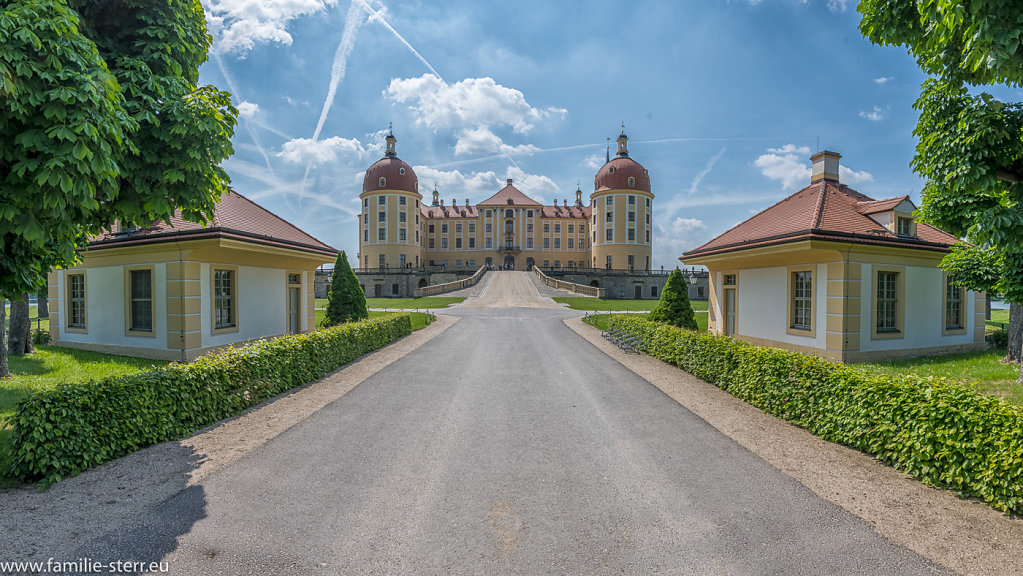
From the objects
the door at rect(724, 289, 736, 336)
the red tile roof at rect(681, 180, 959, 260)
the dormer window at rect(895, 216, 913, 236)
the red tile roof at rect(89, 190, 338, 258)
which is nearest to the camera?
the red tile roof at rect(89, 190, 338, 258)

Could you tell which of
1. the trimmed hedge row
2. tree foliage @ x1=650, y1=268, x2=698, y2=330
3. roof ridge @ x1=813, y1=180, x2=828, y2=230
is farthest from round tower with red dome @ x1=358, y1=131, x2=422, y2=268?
the trimmed hedge row

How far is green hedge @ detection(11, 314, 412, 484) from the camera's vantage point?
522 centimetres

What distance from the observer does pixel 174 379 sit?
700 centimetres

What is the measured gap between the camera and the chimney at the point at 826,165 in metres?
18.2

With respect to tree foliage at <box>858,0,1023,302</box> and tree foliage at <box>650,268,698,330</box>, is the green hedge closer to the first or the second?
tree foliage at <box>858,0,1023,302</box>

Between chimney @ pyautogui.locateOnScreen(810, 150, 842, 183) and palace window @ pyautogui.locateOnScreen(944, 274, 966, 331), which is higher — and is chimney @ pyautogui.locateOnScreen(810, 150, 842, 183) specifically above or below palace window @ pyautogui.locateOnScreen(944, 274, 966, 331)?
above

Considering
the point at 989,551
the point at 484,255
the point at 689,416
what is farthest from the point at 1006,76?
the point at 484,255

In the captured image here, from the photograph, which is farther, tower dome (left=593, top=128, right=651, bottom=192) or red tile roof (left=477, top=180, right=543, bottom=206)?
red tile roof (left=477, top=180, right=543, bottom=206)

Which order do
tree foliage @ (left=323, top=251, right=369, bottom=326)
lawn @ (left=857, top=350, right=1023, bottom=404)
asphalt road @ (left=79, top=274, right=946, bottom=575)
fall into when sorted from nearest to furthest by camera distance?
1. asphalt road @ (left=79, top=274, right=946, bottom=575)
2. lawn @ (left=857, top=350, right=1023, bottom=404)
3. tree foliage @ (left=323, top=251, right=369, bottom=326)

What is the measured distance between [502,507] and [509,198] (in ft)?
255

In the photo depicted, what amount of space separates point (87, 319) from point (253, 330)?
507cm

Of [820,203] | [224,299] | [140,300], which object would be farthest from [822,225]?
[140,300]

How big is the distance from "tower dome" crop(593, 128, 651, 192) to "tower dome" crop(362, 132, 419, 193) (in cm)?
2990

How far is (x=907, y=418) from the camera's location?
579 centimetres
